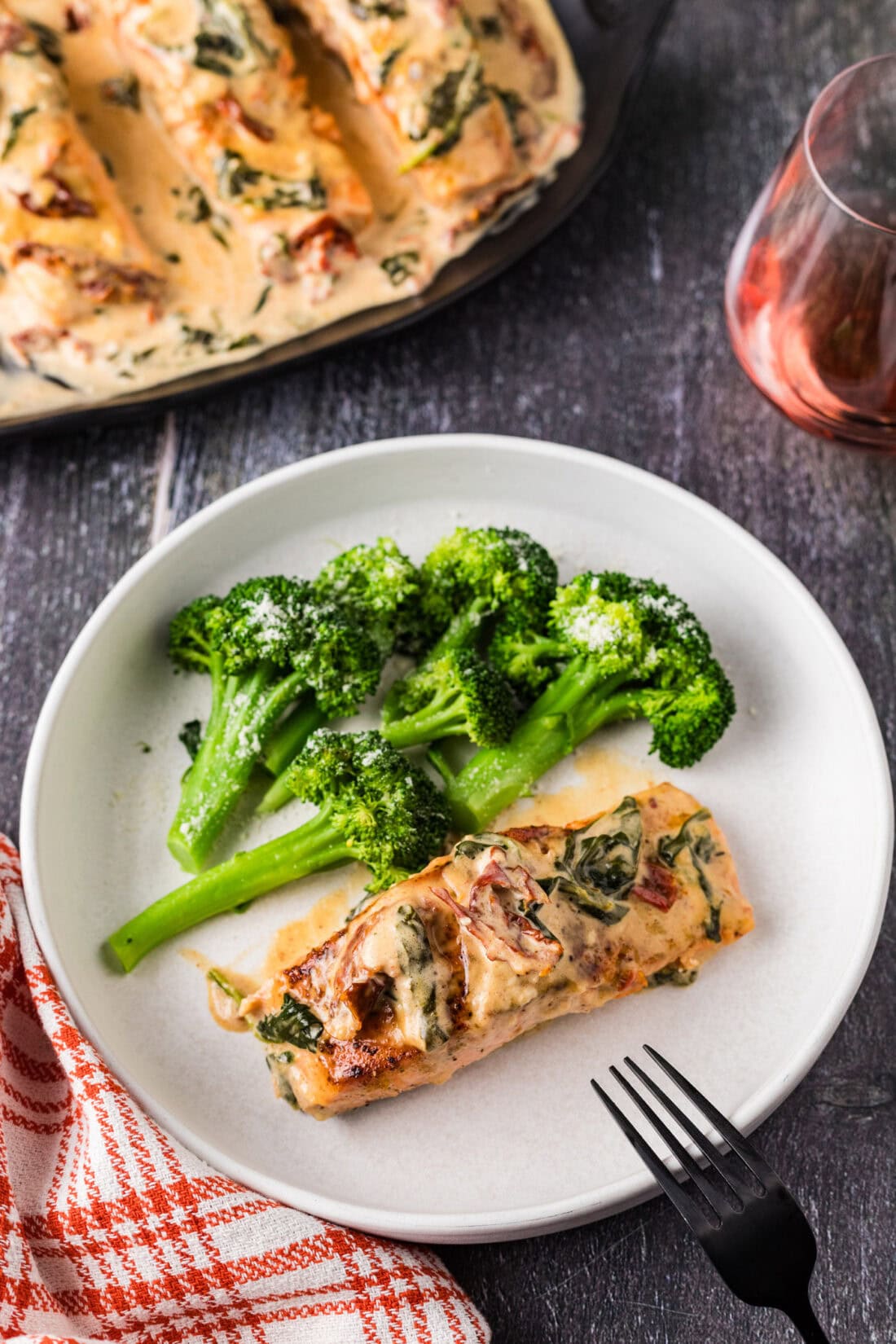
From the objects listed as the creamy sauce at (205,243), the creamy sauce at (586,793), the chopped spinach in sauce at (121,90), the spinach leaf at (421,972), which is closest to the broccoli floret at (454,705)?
the creamy sauce at (586,793)

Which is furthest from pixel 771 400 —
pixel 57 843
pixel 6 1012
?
pixel 6 1012

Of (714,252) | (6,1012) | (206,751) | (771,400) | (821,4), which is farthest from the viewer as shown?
(821,4)

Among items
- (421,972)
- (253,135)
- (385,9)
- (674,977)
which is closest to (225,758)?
(421,972)

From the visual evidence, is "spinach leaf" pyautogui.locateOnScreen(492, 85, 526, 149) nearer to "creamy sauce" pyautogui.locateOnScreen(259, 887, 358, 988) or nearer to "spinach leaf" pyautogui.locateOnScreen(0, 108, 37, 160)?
"spinach leaf" pyautogui.locateOnScreen(0, 108, 37, 160)

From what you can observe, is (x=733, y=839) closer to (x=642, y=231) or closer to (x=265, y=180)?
(x=642, y=231)

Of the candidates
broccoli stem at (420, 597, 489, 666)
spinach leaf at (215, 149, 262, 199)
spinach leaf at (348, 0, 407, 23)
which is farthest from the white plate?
spinach leaf at (348, 0, 407, 23)

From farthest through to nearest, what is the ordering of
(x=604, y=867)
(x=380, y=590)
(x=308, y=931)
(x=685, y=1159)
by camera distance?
(x=380, y=590)
(x=308, y=931)
(x=604, y=867)
(x=685, y=1159)

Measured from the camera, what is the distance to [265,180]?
360 centimetres

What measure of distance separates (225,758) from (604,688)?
3.28ft

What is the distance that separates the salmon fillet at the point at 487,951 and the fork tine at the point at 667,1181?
0.27 metres

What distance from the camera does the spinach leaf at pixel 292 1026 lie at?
2637 mm

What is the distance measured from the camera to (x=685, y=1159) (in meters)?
2.55

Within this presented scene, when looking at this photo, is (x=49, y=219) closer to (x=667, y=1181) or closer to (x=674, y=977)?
(x=674, y=977)

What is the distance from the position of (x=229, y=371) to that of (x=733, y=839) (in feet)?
6.49
